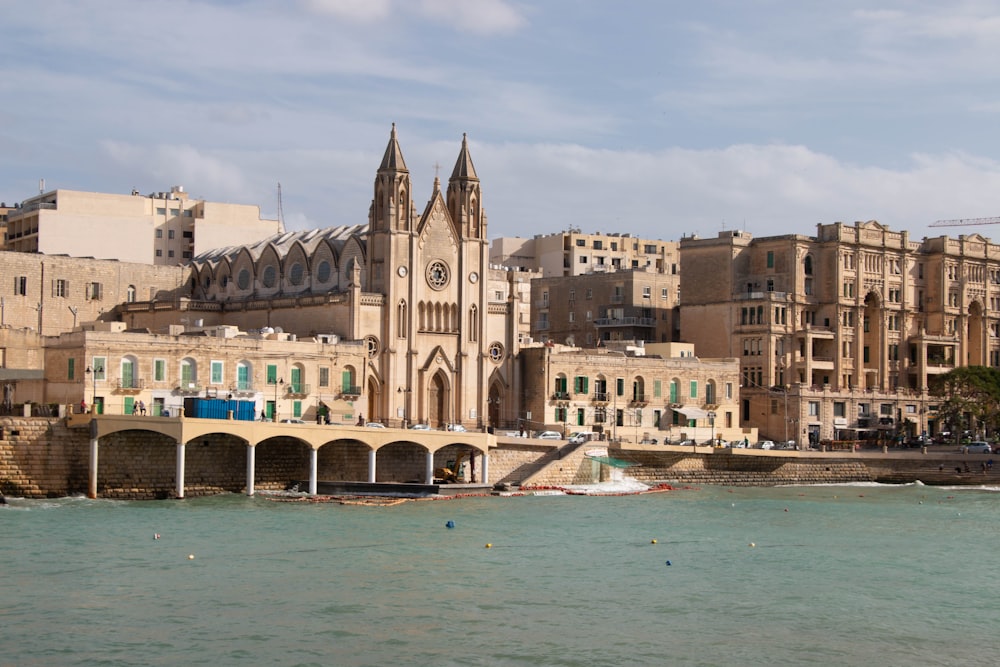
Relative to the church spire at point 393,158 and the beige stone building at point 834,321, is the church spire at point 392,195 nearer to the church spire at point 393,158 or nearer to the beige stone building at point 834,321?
the church spire at point 393,158

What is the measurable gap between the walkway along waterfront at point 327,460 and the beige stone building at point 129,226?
44.0 meters

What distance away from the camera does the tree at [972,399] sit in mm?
113688

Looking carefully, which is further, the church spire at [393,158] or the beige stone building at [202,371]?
the church spire at [393,158]

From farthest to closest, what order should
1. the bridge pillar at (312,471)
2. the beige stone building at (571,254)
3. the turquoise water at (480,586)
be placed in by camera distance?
the beige stone building at (571,254) < the bridge pillar at (312,471) < the turquoise water at (480,586)

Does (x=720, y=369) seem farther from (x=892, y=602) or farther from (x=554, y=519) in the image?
(x=892, y=602)

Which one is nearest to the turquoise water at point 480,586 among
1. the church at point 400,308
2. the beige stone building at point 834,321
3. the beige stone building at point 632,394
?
the church at point 400,308

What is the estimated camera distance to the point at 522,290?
140 meters

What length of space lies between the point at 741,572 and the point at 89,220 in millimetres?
78073

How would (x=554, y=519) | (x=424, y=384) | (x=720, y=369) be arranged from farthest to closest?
1. (x=720, y=369)
2. (x=424, y=384)
3. (x=554, y=519)

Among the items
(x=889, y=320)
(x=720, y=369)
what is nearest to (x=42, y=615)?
(x=720, y=369)

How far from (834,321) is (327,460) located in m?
54.7

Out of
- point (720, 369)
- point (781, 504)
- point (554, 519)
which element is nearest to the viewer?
point (554, 519)

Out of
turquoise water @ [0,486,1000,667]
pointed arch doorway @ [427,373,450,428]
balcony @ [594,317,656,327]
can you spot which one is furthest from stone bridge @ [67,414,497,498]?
balcony @ [594,317,656,327]

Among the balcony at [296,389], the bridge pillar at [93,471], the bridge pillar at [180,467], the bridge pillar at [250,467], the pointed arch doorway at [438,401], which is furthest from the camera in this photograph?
the pointed arch doorway at [438,401]
